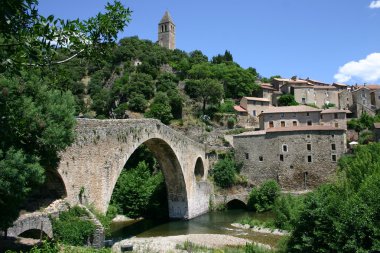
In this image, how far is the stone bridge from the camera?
18547 millimetres

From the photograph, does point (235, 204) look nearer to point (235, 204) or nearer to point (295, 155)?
point (235, 204)

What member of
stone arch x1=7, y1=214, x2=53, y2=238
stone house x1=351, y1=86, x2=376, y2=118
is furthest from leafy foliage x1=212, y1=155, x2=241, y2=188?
stone house x1=351, y1=86, x2=376, y2=118

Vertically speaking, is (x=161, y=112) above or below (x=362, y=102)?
below

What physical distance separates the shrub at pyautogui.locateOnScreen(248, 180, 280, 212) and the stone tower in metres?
70.9

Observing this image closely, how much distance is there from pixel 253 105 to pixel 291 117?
37.7ft

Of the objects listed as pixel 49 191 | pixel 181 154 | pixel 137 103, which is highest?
pixel 137 103

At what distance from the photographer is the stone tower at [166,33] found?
102875 millimetres

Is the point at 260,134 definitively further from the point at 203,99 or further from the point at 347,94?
the point at 347,94

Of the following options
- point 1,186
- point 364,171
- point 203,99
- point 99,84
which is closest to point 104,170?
point 1,186

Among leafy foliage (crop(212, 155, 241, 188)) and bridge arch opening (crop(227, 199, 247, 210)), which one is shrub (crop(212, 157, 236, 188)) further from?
bridge arch opening (crop(227, 199, 247, 210))

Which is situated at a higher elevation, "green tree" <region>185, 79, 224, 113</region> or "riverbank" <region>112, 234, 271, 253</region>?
"green tree" <region>185, 79, 224, 113</region>

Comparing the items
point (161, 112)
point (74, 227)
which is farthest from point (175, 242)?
point (161, 112)

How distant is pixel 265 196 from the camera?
38.7 metres

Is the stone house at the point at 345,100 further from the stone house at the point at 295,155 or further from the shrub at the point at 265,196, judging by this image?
the shrub at the point at 265,196
